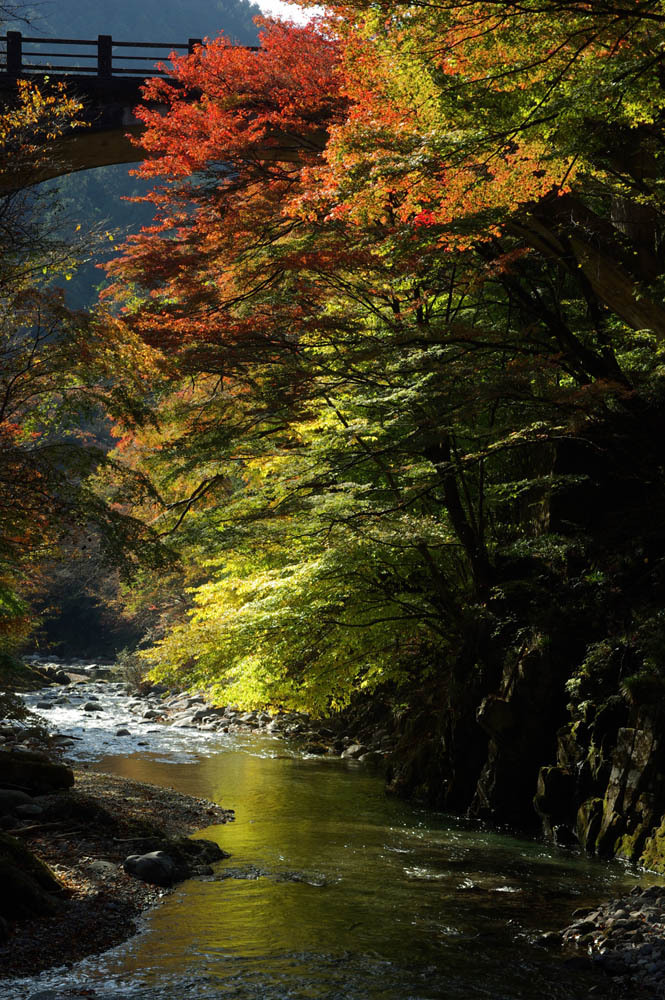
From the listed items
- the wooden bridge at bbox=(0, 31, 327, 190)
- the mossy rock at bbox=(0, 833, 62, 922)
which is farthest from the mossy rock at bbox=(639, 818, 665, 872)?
the wooden bridge at bbox=(0, 31, 327, 190)

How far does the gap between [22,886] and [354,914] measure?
92.9 inches

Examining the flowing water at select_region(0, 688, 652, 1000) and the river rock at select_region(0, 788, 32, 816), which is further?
the river rock at select_region(0, 788, 32, 816)

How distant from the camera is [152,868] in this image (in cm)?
676

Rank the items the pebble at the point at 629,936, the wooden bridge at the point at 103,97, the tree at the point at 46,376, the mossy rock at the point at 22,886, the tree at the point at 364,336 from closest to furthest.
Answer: the pebble at the point at 629,936
the mossy rock at the point at 22,886
the tree at the point at 364,336
the tree at the point at 46,376
the wooden bridge at the point at 103,97

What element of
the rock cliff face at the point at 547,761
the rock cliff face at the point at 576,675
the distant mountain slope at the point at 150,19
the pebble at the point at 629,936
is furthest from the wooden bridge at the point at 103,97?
the distant mountain slope at the point at 150,19

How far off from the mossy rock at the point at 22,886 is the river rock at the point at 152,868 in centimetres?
92

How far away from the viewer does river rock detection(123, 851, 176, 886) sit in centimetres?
668

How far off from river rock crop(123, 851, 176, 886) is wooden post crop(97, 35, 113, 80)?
10.7 meters

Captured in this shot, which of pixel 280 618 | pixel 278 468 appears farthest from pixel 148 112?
pixel 280 618

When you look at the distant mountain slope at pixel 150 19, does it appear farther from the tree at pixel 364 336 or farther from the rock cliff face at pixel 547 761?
the rock cliff face at pixel 547 761

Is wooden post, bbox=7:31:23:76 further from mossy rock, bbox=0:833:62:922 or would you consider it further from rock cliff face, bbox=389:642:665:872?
rock cliff face, bbox=389:642:665:872

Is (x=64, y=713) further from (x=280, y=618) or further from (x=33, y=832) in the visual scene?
(x=33, y=832)

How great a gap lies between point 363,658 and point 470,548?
2.30 m

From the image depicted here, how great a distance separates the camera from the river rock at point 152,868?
668 centimetres
